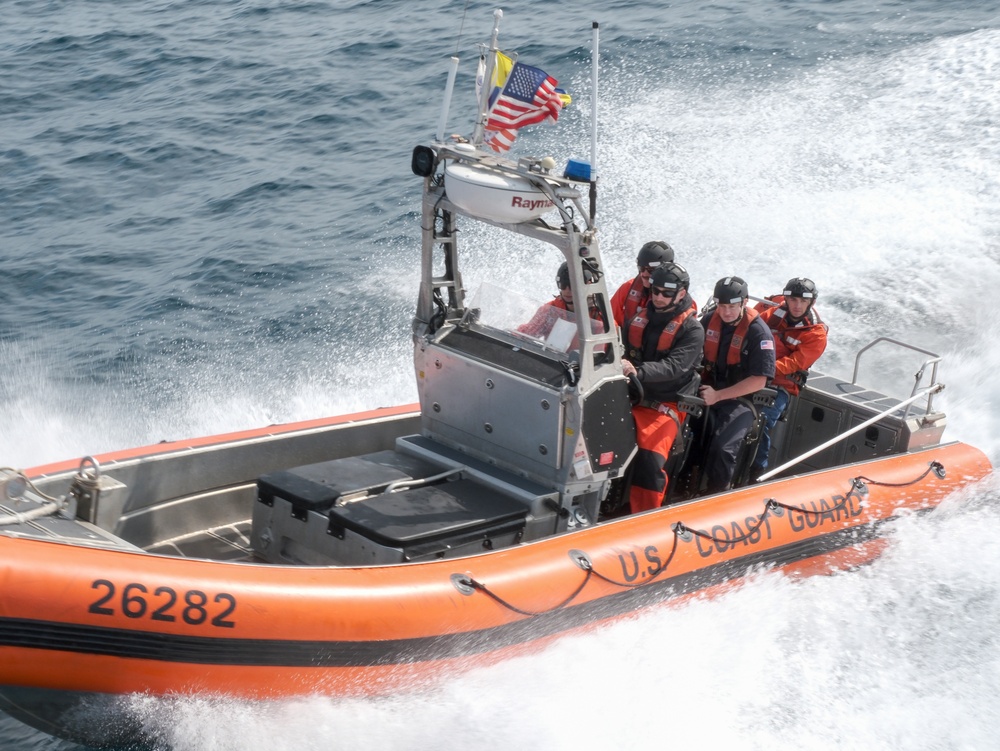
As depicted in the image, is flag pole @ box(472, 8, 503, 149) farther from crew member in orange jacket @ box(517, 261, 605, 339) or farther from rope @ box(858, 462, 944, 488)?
rope @ box(858, 462, 944, 488)

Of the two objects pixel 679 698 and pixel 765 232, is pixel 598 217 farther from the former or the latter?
pixel 679 698

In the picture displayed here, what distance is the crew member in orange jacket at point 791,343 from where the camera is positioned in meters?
6.46

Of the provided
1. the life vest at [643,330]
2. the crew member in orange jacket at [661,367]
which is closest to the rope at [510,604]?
the crew member in orange jacket at [661,367]

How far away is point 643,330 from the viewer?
5723mm

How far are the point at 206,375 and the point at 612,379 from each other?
4.17 meters

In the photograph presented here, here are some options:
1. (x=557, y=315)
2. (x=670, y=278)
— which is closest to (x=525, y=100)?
(x=557, y=315)

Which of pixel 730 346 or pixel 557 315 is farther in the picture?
pixel 730 346

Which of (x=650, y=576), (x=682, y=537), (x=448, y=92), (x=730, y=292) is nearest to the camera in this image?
(x=448, y=92)

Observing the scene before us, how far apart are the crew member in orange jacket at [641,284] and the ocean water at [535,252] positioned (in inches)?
61.0

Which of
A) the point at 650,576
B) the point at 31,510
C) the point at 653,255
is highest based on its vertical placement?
the point at 653,255

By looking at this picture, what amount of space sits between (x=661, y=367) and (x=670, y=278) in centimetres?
43

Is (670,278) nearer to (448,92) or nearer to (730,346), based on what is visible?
(730,346)

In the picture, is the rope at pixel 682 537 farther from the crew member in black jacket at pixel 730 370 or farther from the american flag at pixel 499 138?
the american flag at pixel 499 138

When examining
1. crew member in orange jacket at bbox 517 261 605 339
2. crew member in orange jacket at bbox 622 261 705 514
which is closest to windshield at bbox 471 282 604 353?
crew member in orange jacket at bbox 517 261 605 339
